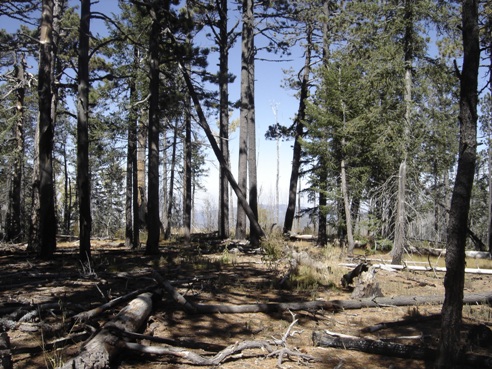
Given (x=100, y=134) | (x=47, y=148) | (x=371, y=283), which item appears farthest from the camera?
(x=100, y=134)

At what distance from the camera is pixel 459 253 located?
3.68 meters

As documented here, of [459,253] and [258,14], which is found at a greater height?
[258,14]

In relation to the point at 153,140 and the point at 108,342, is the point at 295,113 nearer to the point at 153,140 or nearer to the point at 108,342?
the point at 153,140

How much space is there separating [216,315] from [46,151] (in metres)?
7.16

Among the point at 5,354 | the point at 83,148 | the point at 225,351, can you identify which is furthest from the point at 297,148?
the point at 5,354

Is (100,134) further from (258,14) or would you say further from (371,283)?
(371,283)

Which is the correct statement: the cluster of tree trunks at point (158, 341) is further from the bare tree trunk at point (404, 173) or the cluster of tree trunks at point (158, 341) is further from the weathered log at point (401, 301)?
the bare tree trunk at point (404, 173)

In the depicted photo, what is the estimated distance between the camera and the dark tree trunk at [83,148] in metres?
9.41

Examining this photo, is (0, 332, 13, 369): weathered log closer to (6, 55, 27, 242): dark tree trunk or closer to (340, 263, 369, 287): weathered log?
(340, 263, 369, 287): weathered log

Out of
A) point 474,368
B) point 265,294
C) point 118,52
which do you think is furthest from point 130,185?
point 474,368

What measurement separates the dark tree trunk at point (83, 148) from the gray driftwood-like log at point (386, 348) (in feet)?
22.5

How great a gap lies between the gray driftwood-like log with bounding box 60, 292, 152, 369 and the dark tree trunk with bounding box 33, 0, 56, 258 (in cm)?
634

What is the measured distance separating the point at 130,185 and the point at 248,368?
16.2 m

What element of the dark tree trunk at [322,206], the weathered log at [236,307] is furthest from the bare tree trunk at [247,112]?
the weathered log at [236,307]
